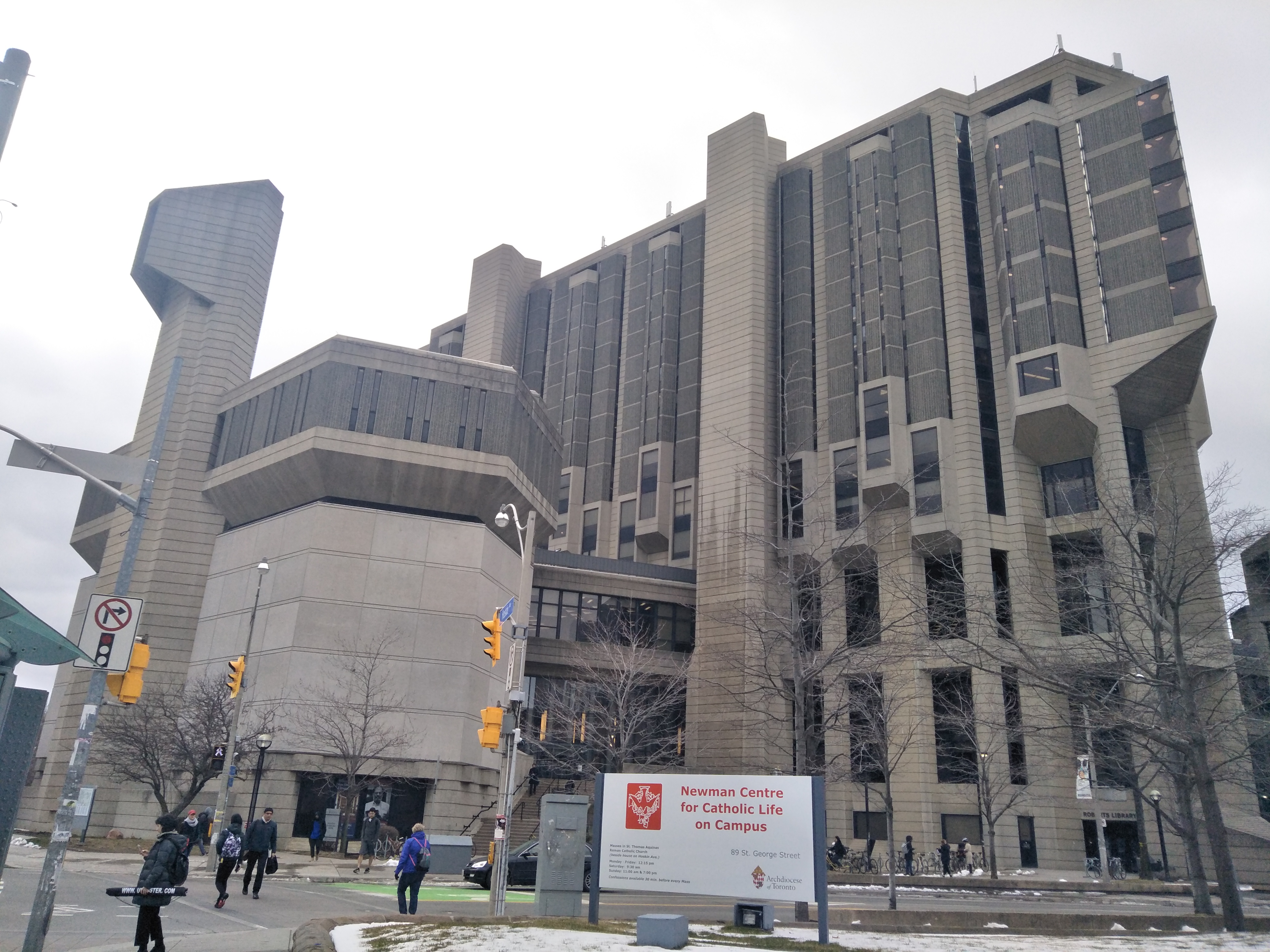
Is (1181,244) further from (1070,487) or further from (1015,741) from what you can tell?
(1015,741)

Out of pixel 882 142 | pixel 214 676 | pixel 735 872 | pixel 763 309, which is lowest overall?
pixel 735 872

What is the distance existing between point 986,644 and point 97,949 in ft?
134

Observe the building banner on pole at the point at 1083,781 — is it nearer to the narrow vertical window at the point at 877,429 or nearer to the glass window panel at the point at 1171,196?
the narrow vertical window at the point at 877,429

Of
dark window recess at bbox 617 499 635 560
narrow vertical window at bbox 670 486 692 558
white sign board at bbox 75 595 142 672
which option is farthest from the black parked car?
dark window recess at bbox 617 499 635 560

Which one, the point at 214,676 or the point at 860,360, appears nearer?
the point at 214,676

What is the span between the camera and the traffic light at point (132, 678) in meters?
12.3

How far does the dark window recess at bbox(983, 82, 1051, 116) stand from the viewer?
217 feet

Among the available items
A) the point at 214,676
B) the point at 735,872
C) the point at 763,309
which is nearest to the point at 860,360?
the point at 763,309

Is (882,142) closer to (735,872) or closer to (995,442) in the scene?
(995,442)

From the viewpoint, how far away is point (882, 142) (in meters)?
70.1

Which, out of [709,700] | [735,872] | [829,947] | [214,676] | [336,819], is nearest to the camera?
[829,947]

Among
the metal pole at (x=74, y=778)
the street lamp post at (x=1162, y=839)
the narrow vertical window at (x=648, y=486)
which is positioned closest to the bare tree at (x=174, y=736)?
the metal pole at (x=74, y=778)

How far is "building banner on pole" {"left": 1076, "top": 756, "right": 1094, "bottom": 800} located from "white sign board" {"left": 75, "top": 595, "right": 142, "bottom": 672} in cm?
3501

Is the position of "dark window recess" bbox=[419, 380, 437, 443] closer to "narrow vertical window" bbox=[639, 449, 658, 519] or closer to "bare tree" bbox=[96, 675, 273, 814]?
"bare tree" bbox=[96, 675, 273, 814]
